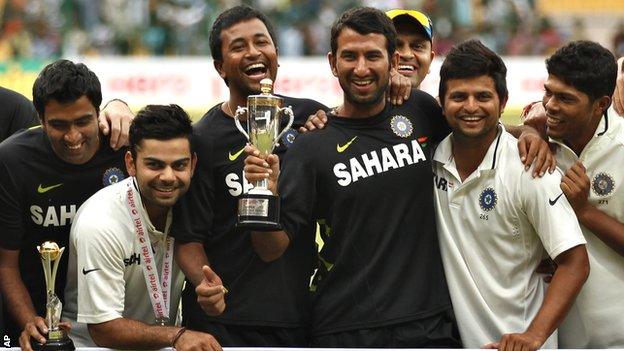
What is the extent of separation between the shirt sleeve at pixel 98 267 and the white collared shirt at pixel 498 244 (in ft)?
4.29

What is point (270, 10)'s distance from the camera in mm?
20250

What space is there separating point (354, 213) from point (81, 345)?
1.30 meters

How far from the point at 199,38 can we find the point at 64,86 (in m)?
15.2

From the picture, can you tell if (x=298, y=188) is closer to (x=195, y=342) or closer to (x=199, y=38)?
(x=195, y=342)

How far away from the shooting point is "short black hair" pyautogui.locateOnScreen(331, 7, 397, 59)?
185 inches

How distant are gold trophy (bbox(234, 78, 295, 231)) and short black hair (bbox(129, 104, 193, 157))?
31 centimetres

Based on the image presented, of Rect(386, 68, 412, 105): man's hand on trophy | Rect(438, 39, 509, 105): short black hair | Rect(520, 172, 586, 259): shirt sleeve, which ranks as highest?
Rect(438, 39, 509, 105): short black hair

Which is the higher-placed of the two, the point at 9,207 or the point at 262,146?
the point at 262,146

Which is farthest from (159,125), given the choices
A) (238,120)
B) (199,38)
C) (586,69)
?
(199,38)

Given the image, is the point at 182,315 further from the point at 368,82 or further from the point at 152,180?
the point at 368,82

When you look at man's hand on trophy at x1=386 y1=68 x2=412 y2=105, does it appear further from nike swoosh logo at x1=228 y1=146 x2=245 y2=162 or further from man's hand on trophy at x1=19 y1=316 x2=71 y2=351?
man's hand on trophy at x1=19 y1=316 x2=71 y2=351

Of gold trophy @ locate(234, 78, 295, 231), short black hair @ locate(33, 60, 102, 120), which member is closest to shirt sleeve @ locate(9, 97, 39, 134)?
short black hair @ locate(33, 60, 102, 120)

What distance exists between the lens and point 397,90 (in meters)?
4.86

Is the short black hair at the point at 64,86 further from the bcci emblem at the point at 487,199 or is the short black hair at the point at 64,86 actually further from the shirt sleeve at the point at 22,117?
the bcci emblem at the point at 487,199
